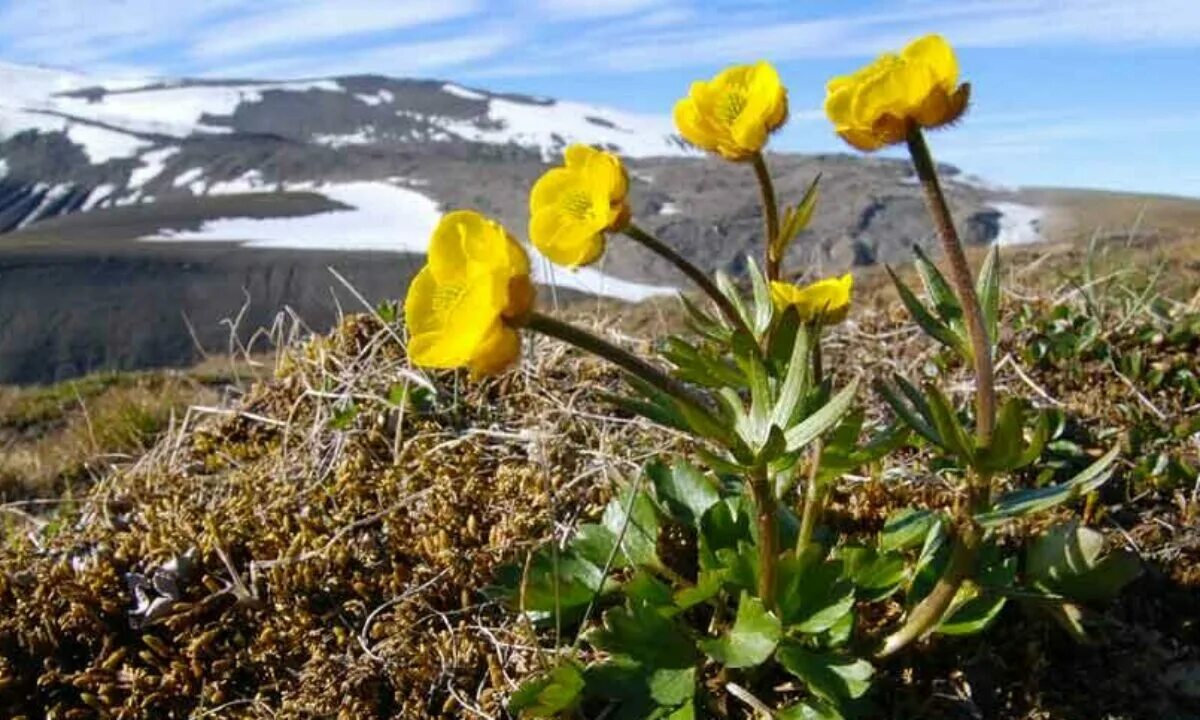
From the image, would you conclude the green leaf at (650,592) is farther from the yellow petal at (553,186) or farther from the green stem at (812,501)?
the yellow petal at (553,186)

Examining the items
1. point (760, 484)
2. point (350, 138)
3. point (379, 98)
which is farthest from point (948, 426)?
point (379, 98)

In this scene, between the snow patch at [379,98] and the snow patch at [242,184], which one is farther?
the snow patch at [379,98]

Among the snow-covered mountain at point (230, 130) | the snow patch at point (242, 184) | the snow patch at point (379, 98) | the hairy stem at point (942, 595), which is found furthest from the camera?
the snow patch at point (379, 98)

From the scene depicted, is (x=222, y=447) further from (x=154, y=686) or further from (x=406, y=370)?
(x=154, y=686)

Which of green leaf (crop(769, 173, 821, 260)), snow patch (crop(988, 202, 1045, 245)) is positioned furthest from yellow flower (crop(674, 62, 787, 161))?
snow patch (crop(988, 202, 1045, 245))

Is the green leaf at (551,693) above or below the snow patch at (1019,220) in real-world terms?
above

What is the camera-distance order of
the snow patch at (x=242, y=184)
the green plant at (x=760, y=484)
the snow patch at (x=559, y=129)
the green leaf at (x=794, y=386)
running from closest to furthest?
the green plant at (x=760, y=484) → the green leaf at (x=794, y=386) → the snow patch at (x=242, y=184) → the snow patch at (x=559, y=129)

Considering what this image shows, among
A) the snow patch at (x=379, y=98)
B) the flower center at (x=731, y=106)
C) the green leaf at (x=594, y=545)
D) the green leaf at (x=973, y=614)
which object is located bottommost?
the snow patch at (x=379, y=98)

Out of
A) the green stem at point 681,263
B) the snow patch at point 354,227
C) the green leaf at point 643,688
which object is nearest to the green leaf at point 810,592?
the green leaf at point 643,688
